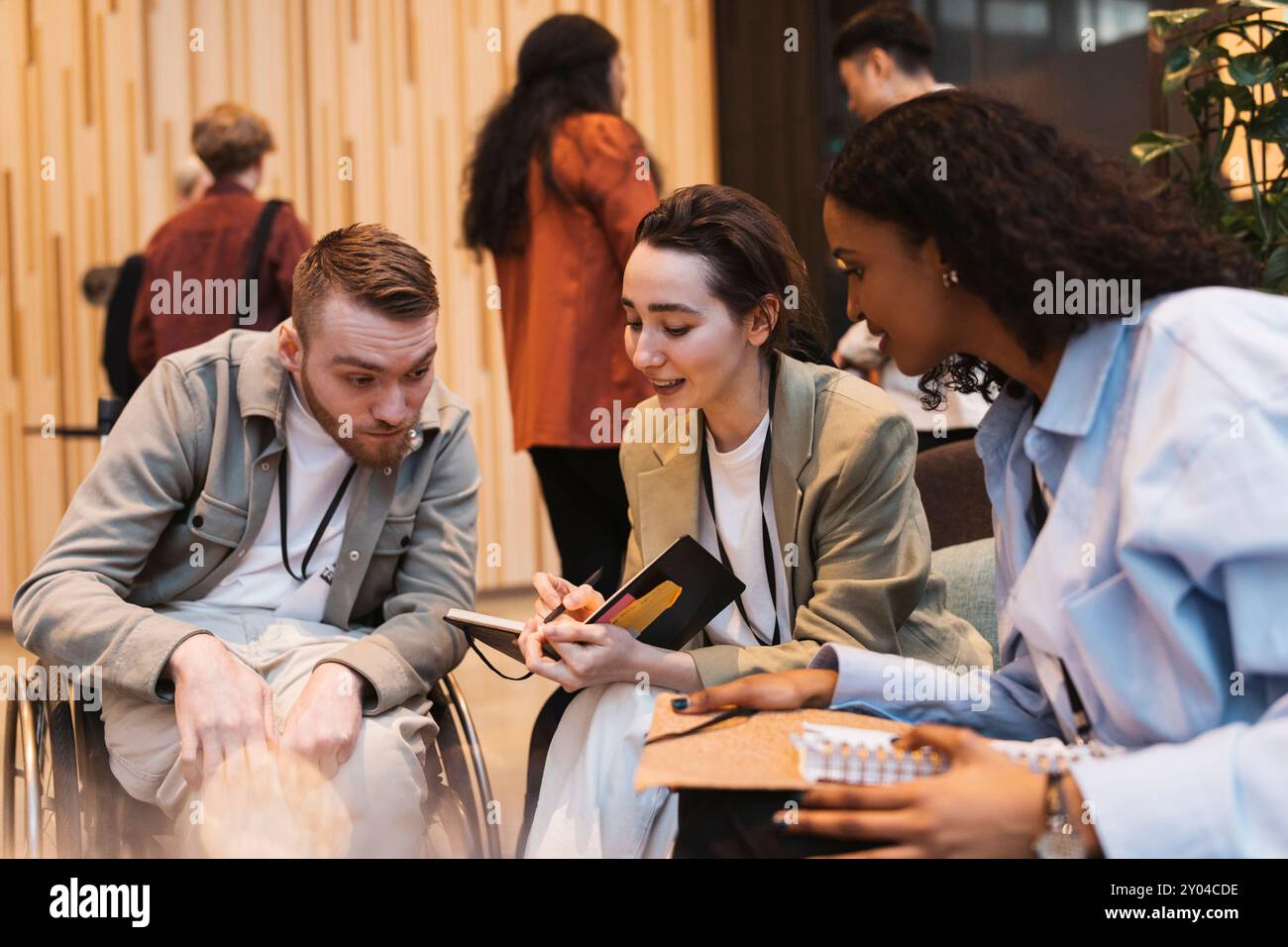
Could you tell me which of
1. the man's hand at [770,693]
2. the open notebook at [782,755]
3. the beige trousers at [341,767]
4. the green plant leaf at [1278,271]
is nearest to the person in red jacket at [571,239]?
the beige trousers at [341,767]

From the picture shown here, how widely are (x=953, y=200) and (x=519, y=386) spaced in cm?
188

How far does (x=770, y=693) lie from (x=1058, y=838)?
419mm

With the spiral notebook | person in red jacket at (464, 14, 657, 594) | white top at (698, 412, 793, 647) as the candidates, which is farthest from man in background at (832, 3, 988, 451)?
the spiral notebook

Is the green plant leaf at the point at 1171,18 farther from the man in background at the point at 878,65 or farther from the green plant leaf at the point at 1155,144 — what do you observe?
the man in background at the point at 878,65

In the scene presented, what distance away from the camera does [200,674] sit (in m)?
1.73

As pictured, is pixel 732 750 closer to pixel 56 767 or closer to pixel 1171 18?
pixel 56 767

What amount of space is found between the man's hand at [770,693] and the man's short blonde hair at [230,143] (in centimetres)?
249

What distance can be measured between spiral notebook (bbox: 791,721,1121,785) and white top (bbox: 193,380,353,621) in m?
1.07

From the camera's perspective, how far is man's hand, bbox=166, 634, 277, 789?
66.8 inches

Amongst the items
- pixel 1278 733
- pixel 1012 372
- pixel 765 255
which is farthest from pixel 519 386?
pixel 1278 733

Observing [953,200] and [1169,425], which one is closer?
[1169,425]

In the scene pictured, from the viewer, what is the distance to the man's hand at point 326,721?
1.70 metres
